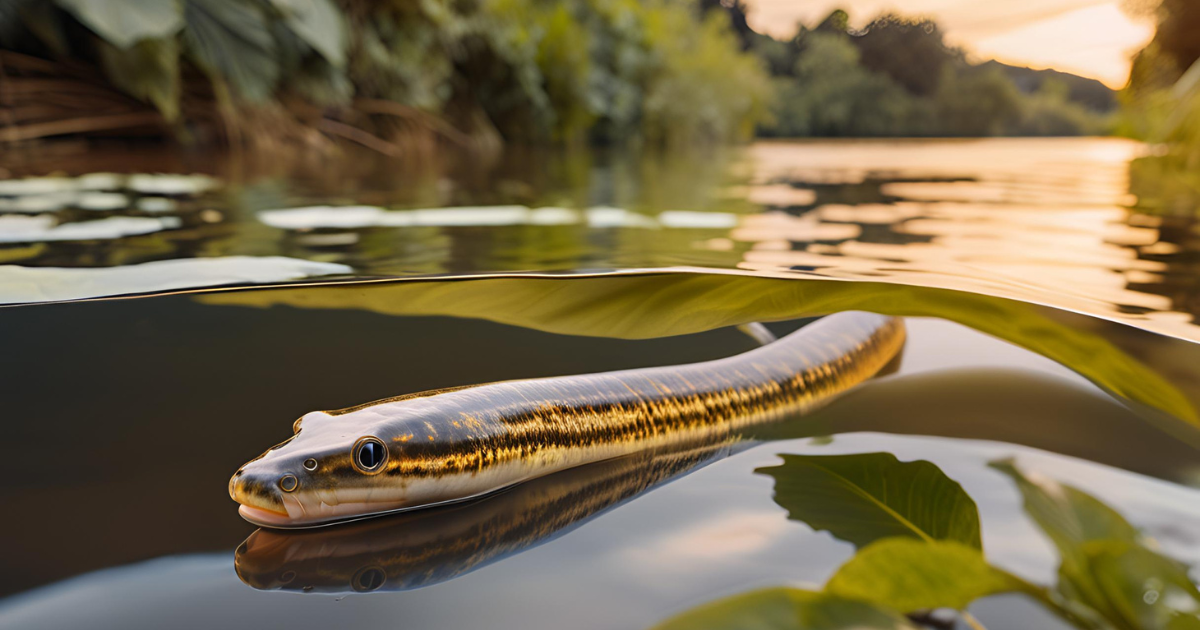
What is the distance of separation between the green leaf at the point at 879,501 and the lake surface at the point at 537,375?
0.03 metres

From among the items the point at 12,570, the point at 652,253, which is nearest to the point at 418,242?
the point at 652,253

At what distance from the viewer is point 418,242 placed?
2553mm

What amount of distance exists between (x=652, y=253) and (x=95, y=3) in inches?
200

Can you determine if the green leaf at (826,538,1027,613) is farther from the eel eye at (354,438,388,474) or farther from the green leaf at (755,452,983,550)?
the eel eye at (354,438,388,474)

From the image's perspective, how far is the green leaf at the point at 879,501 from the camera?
742mm

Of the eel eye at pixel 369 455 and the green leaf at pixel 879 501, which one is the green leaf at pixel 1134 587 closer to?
the green leaf at pixel 879 501

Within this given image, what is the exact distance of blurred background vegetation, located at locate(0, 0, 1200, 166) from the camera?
5.34 metres

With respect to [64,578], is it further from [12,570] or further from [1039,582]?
[1039,582]

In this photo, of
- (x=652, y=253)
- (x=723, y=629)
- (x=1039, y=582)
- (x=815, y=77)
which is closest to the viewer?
(x=723, y=629)

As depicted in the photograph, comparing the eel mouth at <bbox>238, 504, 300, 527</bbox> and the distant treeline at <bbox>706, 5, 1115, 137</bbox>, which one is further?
the distant treeline at <bbox>706, 5, 1115, 137</bbox>

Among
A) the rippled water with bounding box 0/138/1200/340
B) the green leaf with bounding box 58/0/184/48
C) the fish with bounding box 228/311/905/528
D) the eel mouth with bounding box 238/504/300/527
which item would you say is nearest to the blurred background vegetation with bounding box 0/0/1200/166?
the green leaf with bounding box 58/0/184/48

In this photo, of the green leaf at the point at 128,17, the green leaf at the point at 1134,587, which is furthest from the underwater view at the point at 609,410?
the green leaf at the point at 128,17

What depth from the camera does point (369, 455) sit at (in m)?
0.92

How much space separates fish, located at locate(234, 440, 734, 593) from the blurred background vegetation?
130 inches
